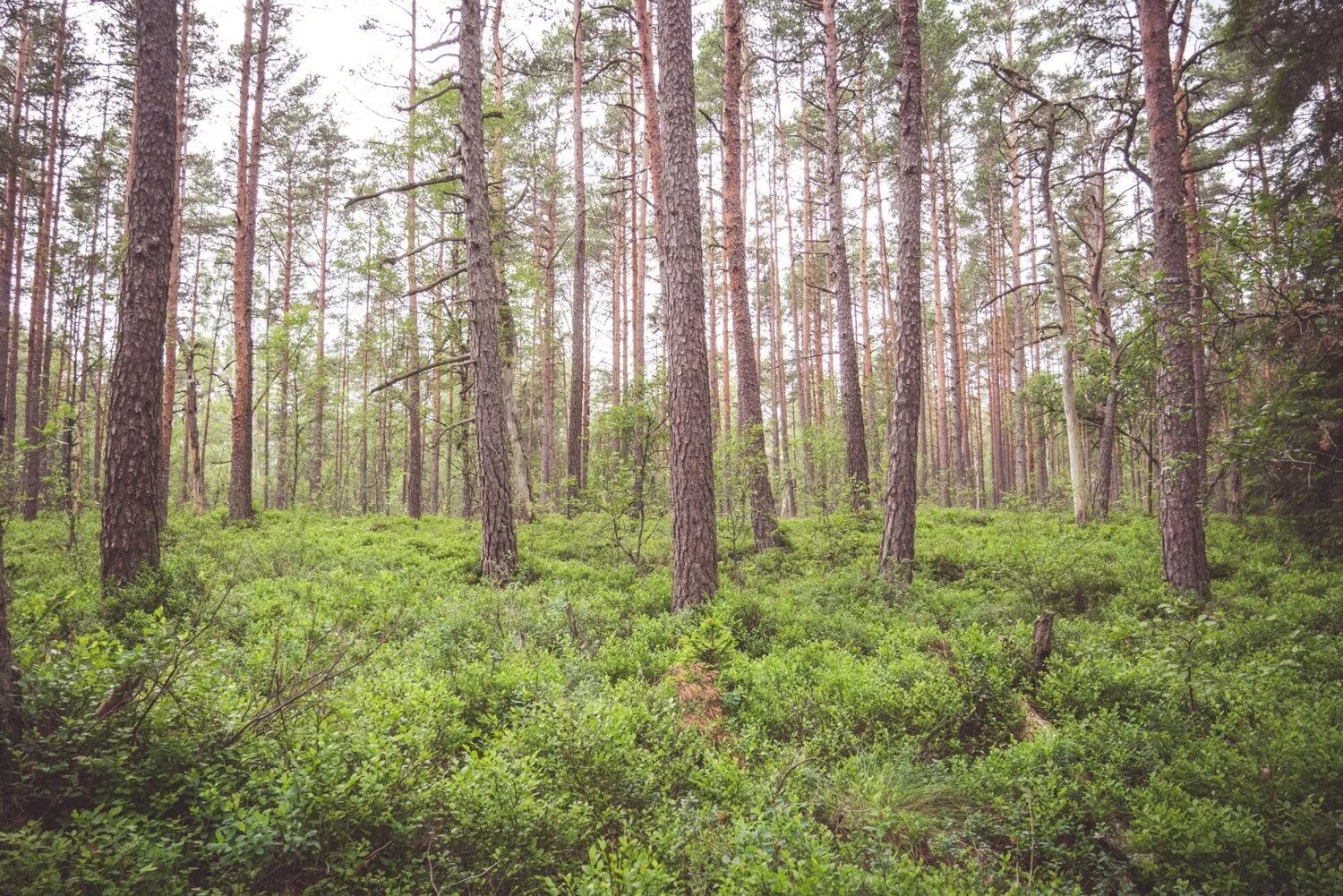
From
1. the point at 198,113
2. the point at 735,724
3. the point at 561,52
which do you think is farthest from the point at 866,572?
the point at 198,113

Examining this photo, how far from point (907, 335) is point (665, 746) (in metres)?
7.14

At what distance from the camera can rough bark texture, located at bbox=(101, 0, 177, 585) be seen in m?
6.52

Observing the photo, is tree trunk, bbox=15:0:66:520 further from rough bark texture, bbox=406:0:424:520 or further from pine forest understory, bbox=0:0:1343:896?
rough bark texture, bbox=406:0:424:520

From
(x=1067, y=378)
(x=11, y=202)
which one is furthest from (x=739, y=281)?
(x=11, y=202)

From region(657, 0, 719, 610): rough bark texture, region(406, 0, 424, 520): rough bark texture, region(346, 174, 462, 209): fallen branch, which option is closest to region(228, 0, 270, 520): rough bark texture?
region(406, 0, 424, 520): rough bark texture

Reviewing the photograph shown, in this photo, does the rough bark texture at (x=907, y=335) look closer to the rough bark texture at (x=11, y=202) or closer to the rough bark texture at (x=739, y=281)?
the rough bark texture at (x=739, y=281)

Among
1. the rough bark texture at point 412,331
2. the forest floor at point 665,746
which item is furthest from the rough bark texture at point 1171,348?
the rough bark texture at point 412,331

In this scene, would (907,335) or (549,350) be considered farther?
(549,350)

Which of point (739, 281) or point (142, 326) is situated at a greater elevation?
point (739, 281)

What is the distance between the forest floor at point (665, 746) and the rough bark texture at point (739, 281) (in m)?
3.57

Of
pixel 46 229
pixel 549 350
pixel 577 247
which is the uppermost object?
pixel 46 229

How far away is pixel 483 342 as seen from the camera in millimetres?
9141

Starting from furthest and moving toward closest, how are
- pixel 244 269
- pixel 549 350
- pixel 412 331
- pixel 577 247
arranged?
1. pixel 549 350
2. pixel 577 247
3. pixel 412 331
4. pixel 244 269

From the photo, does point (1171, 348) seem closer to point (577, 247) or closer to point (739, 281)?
point (739, 281)
